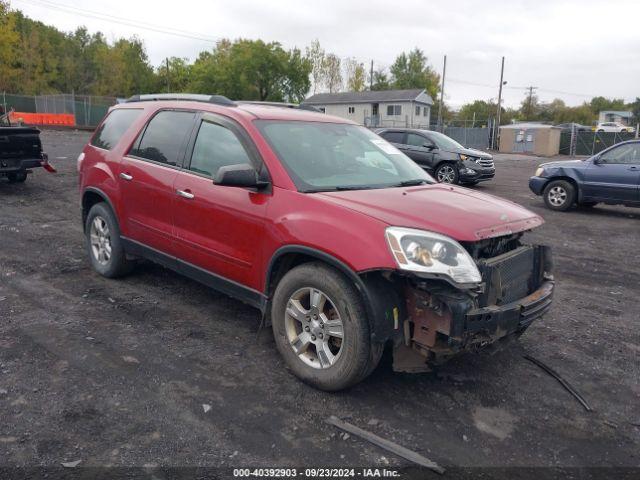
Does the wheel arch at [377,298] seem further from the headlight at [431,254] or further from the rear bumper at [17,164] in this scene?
the rear bumper at [17,164]

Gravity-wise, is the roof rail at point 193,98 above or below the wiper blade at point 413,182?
above

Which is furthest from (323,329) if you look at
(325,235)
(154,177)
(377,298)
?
(154,177)

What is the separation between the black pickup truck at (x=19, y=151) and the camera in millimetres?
10805

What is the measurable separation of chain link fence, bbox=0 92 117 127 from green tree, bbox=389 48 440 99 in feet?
181

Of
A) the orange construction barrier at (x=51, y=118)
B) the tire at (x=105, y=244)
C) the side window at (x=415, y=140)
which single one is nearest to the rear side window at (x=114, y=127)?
the tire at (x=105, y=244)

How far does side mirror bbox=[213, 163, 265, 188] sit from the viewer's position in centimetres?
364

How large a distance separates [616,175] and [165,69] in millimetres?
78192

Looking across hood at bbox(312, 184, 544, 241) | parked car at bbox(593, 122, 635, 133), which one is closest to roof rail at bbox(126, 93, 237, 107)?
hood at bbox(312, 184, 544, 241)

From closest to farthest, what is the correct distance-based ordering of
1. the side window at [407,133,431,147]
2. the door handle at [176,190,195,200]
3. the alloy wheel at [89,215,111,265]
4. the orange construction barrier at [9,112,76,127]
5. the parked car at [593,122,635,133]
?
the door handle at [176,190,195,200]
the alloy wheel at [89,215,111,265]
the side window at [407,133,431,147]
the orange construction barrier at [9,112,76,127]
the parked car at [593,122,635,133]

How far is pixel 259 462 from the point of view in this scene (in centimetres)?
281

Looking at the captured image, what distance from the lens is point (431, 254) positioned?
10.2ft

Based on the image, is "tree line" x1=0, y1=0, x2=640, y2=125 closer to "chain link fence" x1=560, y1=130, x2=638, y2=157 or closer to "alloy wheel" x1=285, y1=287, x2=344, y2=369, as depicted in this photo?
"chain link fence" x1=560, y1=130, x2=638, y2=157

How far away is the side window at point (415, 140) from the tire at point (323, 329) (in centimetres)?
1289

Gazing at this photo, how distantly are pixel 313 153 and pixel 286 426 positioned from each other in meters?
2.07
